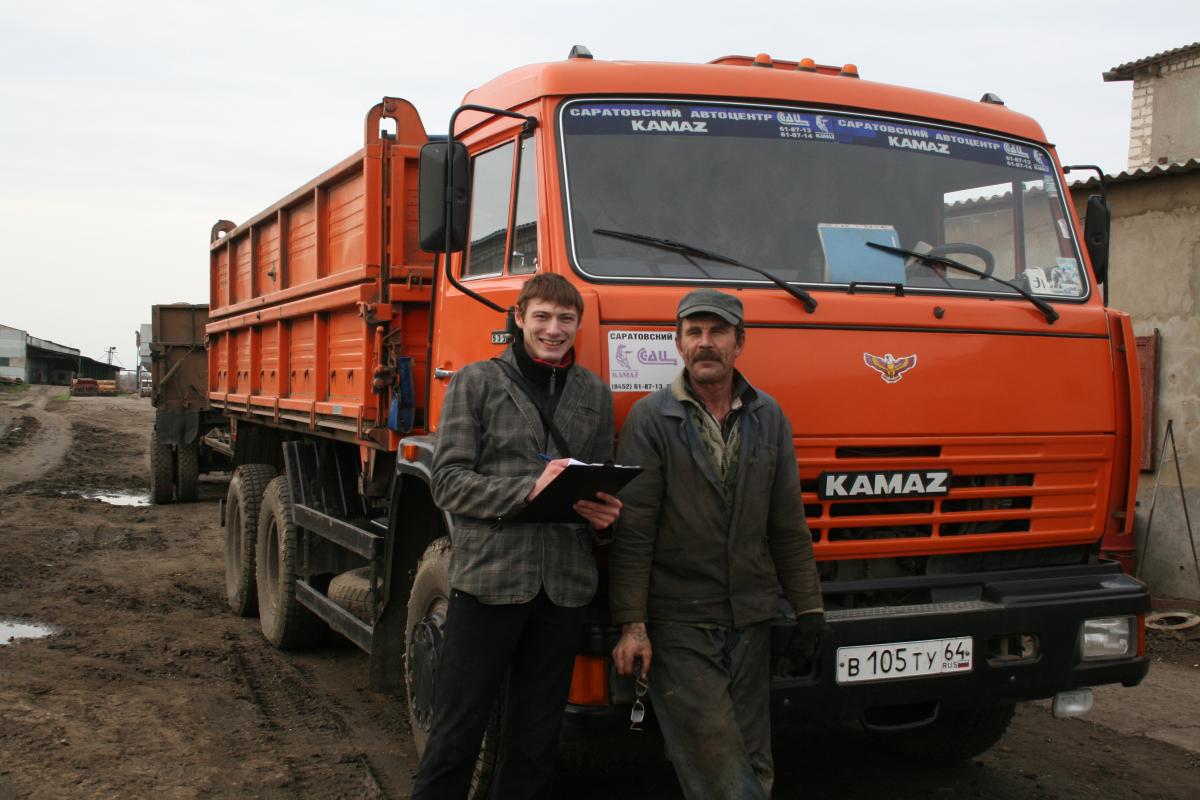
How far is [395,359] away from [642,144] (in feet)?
5.05

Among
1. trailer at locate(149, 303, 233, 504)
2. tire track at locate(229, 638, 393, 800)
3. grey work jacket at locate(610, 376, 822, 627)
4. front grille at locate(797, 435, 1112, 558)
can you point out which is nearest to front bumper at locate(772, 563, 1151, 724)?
front grille at locate(797, 435, 1112, 558)

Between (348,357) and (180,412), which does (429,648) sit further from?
(180,412)

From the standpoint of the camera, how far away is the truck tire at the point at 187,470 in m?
14.4

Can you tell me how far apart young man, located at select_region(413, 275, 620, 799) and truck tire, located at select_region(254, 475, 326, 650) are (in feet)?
10.6

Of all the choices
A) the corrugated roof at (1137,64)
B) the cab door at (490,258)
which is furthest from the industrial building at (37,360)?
the cab door at (490,258)

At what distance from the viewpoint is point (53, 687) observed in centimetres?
563

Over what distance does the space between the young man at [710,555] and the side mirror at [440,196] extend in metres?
0.94

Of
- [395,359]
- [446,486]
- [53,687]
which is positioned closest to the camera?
[446,486]

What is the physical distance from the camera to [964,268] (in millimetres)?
4016

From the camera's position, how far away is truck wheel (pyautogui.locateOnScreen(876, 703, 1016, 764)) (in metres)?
4.72

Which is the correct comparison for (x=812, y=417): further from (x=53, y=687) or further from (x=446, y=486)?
(x=53, y=687)

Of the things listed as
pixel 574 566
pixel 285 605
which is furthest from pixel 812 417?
pixel 285 605

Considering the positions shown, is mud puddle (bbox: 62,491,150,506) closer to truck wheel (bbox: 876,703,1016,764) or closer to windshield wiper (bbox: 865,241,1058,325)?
truck wheel (bbox: 876,703,1016,764)

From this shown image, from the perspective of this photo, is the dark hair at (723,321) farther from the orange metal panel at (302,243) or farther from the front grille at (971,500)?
the orange metal panel at (302,243)
